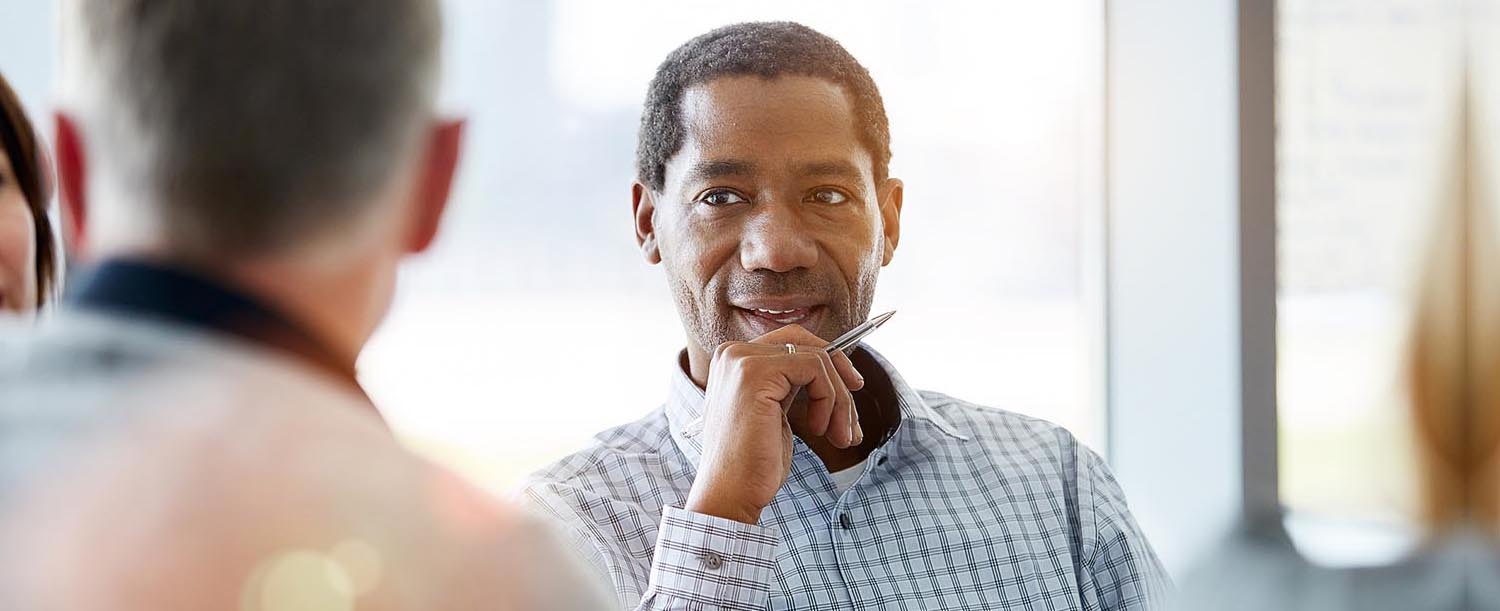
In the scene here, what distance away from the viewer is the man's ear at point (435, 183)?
2.01ft

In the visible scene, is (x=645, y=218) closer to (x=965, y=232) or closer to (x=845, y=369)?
(x=845, y=369)

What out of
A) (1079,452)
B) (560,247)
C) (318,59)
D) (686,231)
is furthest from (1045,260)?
(318,59)

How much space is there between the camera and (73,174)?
57cm

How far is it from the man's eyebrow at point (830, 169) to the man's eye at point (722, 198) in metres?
0.08

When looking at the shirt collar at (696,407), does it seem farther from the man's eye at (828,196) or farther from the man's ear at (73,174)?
the man's ear at (73,174)

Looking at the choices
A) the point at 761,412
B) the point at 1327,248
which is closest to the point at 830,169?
the point at 761,412

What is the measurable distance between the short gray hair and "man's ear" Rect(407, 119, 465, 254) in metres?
0.05

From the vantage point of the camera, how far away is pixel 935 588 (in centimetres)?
146

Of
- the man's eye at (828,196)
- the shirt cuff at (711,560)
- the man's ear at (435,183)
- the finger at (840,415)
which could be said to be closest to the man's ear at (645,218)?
the man's eye at (828,196)

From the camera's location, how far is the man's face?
153 cm

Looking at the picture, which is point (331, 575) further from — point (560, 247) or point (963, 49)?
point (963, 49)

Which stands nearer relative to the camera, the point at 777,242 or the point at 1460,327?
the point at 1460,327

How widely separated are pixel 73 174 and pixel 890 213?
4.14 ft

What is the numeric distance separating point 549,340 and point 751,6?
901 mm
